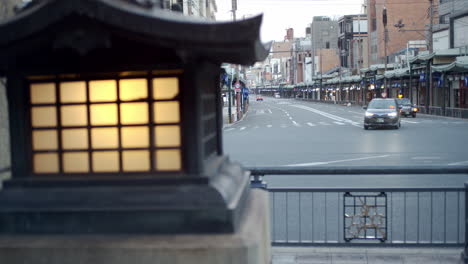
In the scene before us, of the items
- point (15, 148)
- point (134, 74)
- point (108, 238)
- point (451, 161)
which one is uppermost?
point (134, 74)

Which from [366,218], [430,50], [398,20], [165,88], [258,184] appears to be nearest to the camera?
[165,88]

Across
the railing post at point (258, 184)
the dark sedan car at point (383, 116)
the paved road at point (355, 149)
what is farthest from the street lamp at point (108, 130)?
the dark sedan car at point (383, 116)

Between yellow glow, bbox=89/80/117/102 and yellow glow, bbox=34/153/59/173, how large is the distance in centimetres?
→ 58

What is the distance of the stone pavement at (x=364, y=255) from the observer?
679 centimetres

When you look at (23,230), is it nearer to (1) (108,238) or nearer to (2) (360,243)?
(1) (108,238)

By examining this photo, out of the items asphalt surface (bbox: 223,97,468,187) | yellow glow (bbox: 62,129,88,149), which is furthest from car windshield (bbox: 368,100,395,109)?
yellow glow (bbox: 62,129,88,149)

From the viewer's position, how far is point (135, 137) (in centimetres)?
463

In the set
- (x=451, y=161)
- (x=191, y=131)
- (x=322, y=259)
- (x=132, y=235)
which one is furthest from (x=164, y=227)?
(x=451, y=161)

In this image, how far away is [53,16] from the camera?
410 cm

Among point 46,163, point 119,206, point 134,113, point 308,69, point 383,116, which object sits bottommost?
point 383,116

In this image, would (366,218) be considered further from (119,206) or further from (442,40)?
(442,40)

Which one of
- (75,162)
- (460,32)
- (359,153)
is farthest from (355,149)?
(460,32)

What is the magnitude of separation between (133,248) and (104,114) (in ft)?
3.69

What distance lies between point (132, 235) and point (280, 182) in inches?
391
